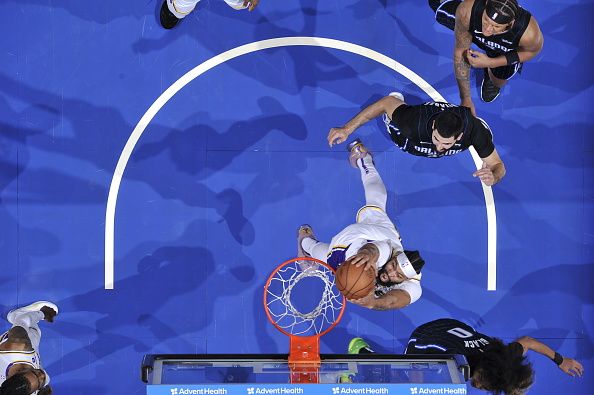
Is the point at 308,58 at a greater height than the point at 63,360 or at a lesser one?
greater

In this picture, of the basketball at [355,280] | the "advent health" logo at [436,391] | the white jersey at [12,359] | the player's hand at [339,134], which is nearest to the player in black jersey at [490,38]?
the player's hand at [339,134]

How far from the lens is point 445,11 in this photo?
748 cm

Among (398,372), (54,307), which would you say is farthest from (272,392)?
(54,307)

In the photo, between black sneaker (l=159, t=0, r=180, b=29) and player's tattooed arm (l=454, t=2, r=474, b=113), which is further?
black sneaker (l=159, t=0, r=180, b=29)

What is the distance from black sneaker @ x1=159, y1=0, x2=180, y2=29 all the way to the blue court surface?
0.41ft

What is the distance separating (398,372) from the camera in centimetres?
659

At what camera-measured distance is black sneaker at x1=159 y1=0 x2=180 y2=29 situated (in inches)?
302

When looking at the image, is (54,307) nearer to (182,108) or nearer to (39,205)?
(39,205)

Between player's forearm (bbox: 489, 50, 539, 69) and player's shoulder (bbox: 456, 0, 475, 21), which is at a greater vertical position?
player's shoulder (bbox: 456, 0, 475, 21)

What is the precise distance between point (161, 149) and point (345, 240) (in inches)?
98.9

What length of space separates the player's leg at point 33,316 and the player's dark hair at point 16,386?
1.93 feet

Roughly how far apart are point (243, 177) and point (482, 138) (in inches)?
109

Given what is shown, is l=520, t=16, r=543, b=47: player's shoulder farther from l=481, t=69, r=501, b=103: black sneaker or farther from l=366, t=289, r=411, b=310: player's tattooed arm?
l=366, t=289, r=411, b=310: player's tattooed arm

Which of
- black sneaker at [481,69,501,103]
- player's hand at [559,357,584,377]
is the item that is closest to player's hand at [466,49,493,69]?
black sneaker at [481,69,501,103]
